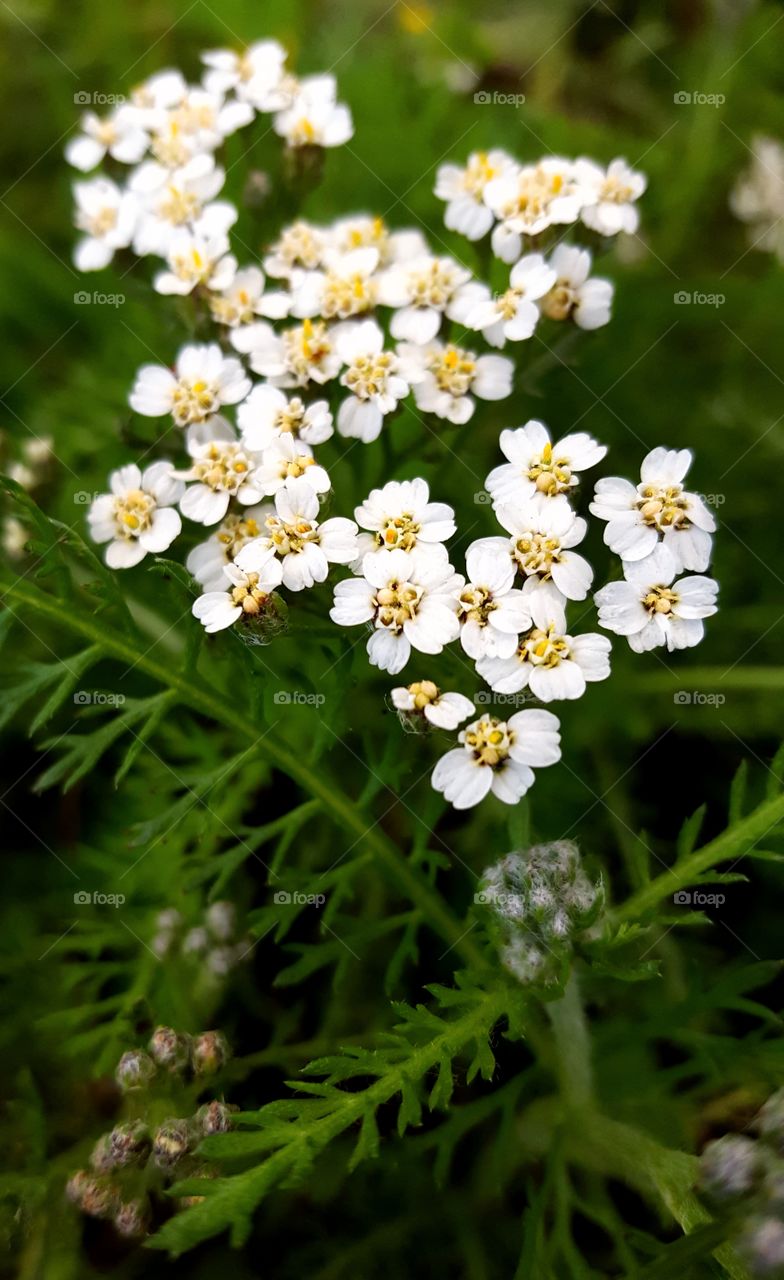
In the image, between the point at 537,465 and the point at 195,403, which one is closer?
the point at 537,465

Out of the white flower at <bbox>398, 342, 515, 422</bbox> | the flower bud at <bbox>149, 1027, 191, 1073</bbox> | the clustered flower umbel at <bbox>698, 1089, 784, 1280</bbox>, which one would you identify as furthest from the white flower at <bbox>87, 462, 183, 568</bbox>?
the clustered flower umbel at <bbox>698, 1089, 784, 1280</bbox>

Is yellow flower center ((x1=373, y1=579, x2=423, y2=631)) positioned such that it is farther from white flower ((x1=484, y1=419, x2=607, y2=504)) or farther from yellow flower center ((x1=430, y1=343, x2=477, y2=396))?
yellow flower center ((x1=430, y1=343, x2=477, y2=396))

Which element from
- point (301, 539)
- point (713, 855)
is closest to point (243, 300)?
point (301, 539)

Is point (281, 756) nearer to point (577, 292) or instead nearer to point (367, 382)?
point (367, 382)

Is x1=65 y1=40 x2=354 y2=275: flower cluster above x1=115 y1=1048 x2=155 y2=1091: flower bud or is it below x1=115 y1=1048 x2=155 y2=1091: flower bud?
above

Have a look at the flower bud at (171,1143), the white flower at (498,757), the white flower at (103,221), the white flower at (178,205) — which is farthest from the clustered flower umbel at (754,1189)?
the white flower at (103,221)

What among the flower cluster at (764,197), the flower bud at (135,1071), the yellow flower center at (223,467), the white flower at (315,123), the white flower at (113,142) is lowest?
the flower bud at (135,1071)

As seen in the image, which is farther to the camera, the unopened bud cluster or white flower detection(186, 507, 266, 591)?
the unopened bud cluster

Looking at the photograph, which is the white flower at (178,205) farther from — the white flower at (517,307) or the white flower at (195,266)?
the white flower at (517,307)
